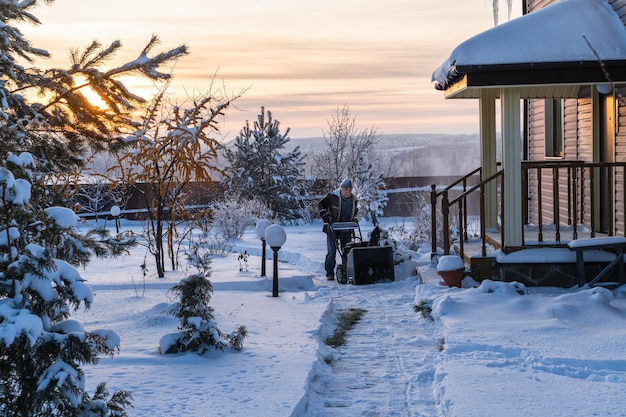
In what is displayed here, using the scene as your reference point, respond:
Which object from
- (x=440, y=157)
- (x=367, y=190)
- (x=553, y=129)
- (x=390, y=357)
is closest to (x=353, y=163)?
(x=367, y=190)

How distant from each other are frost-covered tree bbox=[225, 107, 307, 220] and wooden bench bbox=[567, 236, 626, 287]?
16.9 meters

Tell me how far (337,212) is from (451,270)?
3350 millimetres

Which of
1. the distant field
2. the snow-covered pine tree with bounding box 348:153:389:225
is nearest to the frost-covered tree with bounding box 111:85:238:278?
the snow-covered pine tree with bounding box 348:153:389:225

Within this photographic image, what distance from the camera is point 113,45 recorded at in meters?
8.70

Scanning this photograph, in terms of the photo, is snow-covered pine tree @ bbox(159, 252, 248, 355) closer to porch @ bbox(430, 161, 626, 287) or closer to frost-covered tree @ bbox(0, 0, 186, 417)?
frost-covered tree @ bbox(0, 0, 186, 417)

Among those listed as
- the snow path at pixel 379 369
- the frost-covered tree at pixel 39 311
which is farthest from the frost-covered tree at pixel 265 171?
the frost-covered tree at pixel 39 311

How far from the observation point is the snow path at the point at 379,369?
5984mm

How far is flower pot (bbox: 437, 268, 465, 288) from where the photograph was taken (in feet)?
35.1

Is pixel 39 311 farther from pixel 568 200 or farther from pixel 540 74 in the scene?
pixel 568 200

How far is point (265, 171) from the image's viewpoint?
→ 27.5 meters

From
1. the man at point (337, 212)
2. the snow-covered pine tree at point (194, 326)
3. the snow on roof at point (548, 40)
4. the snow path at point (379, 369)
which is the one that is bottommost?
the snow path at point (379, 369)

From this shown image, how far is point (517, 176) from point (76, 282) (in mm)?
7628

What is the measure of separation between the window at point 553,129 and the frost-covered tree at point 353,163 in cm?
1096

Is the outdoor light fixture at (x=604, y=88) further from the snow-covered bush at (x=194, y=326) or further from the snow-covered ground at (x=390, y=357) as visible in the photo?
the snow-covered bush at (x=194, y=326)
